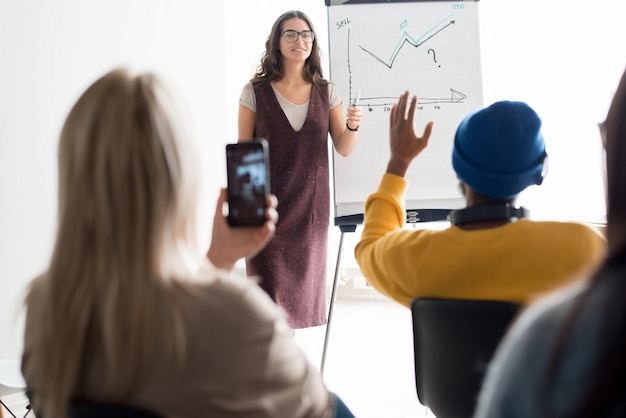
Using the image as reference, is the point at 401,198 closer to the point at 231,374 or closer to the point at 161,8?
the point at 231,374

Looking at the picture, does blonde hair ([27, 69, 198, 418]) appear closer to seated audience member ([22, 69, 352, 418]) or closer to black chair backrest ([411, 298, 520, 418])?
seated audience member ([22, 69, 352, 418])

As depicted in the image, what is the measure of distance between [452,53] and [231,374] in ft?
7.50

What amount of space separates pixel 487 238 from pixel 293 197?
5.14ft

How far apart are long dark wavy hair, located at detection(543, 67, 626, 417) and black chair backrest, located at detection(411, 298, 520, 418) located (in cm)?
65

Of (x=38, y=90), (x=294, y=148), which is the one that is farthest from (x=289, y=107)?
(x=38, y=90)

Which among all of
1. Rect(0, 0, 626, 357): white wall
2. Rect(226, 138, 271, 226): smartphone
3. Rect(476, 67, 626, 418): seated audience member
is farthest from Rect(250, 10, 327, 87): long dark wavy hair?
Rect(476, 67, 626, 418): seated audience member

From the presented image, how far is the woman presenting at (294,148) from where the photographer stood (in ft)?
8.91

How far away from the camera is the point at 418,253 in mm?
1271

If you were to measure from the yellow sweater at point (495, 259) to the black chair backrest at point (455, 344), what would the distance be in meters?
0.05

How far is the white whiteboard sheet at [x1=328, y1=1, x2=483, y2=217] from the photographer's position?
281 centimetres

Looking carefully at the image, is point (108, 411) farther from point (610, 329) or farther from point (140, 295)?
point (610, 329)

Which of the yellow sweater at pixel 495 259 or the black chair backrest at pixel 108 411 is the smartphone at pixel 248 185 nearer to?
the yellow sweater at pixel 495 259

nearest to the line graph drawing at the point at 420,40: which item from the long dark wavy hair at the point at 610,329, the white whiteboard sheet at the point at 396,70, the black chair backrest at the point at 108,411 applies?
the white whiteboard sheet at the point at 396,70

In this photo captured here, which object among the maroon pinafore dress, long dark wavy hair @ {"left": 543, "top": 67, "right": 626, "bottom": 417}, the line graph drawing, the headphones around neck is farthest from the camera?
the line graph drawing
